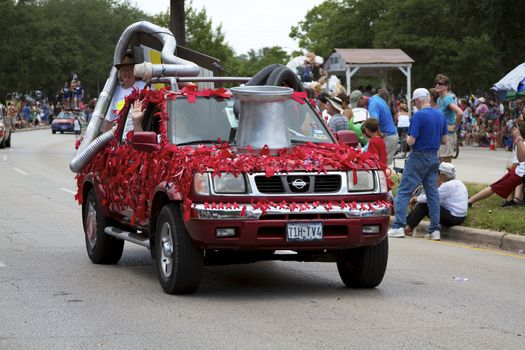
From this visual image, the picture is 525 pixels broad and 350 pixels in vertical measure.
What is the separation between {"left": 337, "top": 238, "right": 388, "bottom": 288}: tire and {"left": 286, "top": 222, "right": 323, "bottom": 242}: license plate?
809 millimetres

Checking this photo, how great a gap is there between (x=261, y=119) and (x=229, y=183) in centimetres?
95

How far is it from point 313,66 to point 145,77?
14095 mm

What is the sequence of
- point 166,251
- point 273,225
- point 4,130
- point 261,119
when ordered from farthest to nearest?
point 4,130, point 261,119, point 166,251, point 273,225

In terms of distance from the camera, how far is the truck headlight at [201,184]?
898 cm

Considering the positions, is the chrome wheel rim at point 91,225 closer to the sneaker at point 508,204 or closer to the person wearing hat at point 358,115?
the person wearing hat at point 358,115

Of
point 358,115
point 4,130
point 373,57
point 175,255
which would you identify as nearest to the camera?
point 175,255

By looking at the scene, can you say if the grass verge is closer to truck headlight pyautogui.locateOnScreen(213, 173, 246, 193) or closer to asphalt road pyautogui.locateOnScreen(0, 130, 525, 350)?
asphalt road pyautogui.locateOnScreen(0, 130, 525, 350)

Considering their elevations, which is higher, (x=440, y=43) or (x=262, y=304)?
(x=440, y=43)

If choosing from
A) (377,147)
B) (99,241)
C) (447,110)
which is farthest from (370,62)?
(99,241)

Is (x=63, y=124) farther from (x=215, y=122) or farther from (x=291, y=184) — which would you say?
(x=291, y=184)

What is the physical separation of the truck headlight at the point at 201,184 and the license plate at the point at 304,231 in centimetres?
74

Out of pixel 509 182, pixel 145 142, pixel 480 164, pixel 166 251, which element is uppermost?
pixel 145 142

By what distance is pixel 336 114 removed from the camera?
58.7 feet

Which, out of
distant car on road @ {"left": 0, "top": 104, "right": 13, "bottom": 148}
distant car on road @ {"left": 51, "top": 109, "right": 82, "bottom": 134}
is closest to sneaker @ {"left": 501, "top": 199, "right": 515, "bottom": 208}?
distant car on road @ {"left": 0, "top": 104, "right": 13, "bottom": 148}
